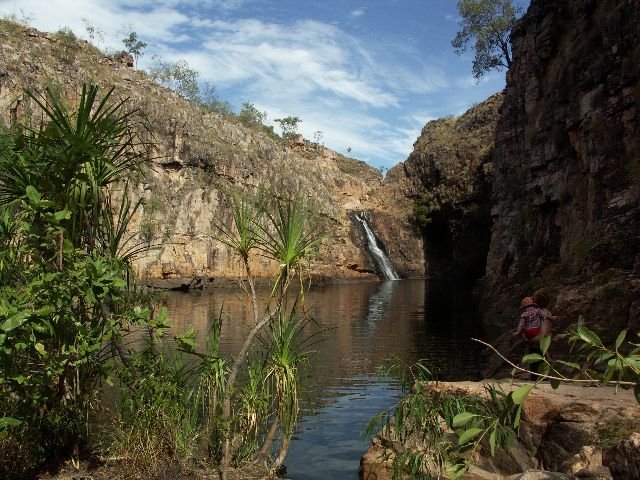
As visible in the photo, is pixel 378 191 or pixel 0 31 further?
pixel 378 191

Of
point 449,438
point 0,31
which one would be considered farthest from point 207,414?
point 0,31

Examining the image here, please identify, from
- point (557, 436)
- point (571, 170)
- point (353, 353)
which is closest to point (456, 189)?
point (571, 170)

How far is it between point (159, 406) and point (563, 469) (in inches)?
180

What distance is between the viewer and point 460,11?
54406 millimetres

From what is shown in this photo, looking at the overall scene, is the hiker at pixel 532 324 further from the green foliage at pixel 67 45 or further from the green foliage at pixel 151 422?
the green foliage at pixel 67 45

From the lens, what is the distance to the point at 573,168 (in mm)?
24250

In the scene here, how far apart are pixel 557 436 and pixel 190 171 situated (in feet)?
206

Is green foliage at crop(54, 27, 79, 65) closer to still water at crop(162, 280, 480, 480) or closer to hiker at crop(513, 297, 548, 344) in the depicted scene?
still water at crop(162, 280, 480, 480)

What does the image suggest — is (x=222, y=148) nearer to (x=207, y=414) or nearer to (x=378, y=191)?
(x=378, y=191)

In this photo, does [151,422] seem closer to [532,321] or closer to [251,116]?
[532,321]

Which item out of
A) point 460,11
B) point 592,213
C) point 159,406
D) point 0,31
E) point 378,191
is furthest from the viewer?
point 378,191

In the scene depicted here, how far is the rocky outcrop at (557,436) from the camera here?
6590 millimetres

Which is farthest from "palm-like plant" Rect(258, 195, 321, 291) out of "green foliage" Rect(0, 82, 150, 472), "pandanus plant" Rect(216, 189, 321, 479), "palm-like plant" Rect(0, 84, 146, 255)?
"palm-like plant" Rect(0, 84, 146, 255)

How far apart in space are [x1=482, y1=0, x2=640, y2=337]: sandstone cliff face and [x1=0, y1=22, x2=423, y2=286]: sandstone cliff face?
19.4 m
